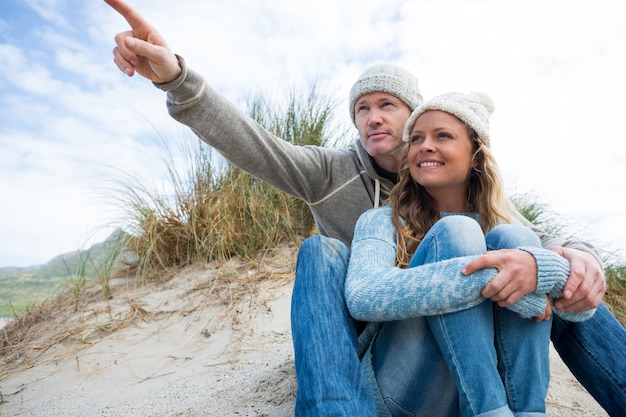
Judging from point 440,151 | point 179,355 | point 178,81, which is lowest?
point 179,355

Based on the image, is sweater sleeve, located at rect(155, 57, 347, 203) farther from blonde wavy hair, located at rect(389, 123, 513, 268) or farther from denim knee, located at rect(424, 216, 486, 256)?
denim knee, located at rect(424, 216, 486, 256)

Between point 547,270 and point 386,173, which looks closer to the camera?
point 547,270

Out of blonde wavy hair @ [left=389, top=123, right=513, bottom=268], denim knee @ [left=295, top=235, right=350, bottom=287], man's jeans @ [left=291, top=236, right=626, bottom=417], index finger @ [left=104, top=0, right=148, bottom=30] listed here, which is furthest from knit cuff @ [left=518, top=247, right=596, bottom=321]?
index finger @ [left=104, top=0, right=148, bottom=30]

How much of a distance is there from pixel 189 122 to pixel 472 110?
1.07 m

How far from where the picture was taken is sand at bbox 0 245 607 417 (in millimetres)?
2213

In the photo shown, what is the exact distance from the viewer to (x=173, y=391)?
7.70 ft

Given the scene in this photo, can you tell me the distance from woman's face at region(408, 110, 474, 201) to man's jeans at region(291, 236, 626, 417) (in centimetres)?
44

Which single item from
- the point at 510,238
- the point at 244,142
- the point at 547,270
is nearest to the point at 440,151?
the point at 510,238

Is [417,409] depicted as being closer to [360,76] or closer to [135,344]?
[360,76]

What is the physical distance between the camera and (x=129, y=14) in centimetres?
160

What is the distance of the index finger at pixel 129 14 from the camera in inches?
61.9

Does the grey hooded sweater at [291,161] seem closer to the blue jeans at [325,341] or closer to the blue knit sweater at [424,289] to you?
the blue knit sweater at [424,289]

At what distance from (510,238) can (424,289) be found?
360 millimetres

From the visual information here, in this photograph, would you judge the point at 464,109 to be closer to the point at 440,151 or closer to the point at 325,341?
the point at 440,151
